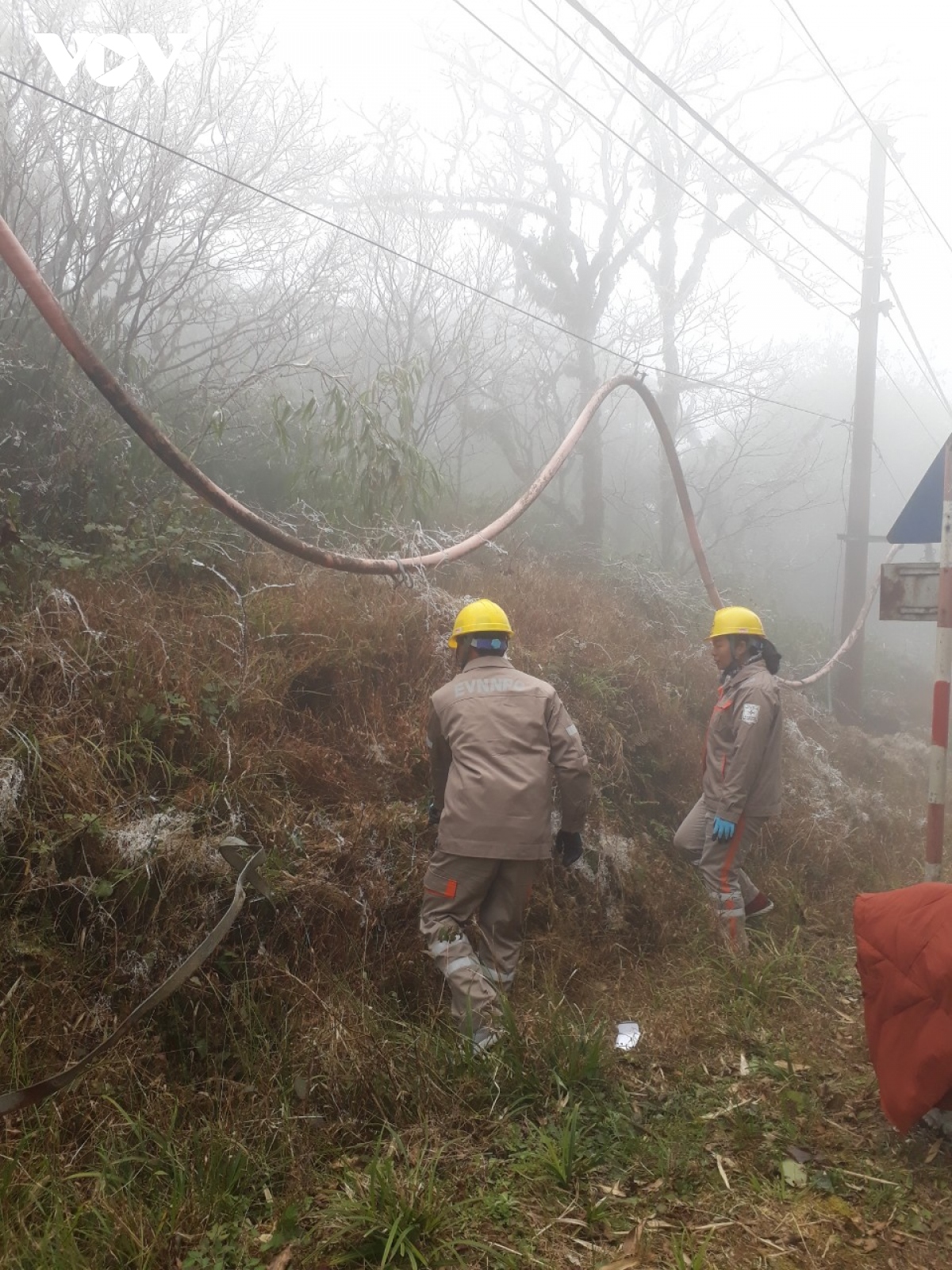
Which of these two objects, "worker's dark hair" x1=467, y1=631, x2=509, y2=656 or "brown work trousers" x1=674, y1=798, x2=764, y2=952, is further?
"brown work trousers" x1=674, y1=798, x2=764, y2=952

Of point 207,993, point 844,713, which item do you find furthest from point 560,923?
point 844,713

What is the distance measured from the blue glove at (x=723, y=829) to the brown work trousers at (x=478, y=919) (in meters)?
1.43

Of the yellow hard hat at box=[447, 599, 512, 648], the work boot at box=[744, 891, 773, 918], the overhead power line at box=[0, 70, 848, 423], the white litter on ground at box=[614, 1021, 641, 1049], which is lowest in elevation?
the work boot at box=[744, 891, 773, 918]

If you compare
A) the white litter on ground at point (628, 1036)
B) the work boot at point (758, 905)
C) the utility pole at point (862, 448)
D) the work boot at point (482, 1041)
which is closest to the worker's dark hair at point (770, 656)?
the work boot at point (758, 905)

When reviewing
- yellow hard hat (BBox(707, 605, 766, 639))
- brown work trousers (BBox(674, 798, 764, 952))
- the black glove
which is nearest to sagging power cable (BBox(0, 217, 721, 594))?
yellow hard hat (BBox(707, 605, 766, 639))

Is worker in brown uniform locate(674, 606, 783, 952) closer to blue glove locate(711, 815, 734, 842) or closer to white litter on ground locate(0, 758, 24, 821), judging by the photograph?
blue glove locate(711, 815, 734, 842)

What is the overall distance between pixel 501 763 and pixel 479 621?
2.65ft

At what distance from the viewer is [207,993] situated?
11.1 ft

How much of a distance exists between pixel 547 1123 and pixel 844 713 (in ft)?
32.8

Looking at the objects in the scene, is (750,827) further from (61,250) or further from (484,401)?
(484,401)

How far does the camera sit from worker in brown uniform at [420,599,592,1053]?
3.77 metres

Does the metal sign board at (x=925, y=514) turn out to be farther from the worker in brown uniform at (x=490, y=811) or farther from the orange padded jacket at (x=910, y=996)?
the orange padded jacket at (x=910, y=996)

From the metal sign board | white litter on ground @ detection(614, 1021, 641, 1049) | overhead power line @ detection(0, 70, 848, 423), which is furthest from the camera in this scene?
overhead power line @ detection(0, 70, 848, 423)

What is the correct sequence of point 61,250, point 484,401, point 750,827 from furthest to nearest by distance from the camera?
point 484,401, point 61,250, point 750,827
